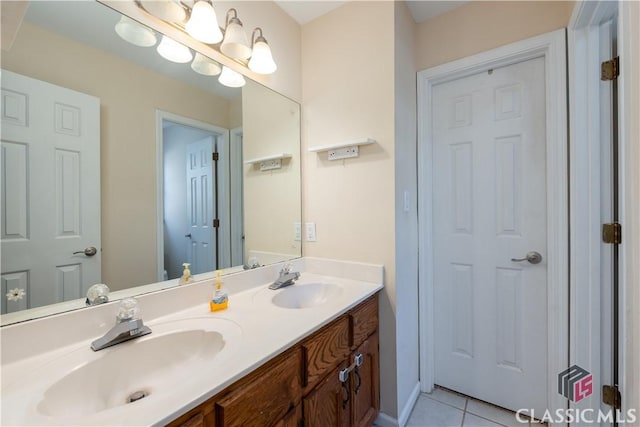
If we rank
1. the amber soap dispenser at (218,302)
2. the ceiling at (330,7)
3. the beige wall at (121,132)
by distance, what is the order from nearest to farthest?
1. the beige wall at (121,132)
2. the amber soap dispenser at (218,302)
3. the ceiling at (330,7)

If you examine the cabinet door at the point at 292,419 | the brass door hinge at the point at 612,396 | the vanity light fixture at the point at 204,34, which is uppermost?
the vanity light fixture at the point at 204,34

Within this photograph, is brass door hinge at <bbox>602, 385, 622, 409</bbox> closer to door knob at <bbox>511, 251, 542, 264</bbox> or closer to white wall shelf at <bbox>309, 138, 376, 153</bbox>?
door knob at <bbox>511, 251, 542, 264</bbox>

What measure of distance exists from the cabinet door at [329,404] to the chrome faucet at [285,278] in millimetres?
492

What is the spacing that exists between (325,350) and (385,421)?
2.72ft

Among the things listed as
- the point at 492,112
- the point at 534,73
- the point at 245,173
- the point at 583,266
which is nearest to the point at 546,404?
the point at 583,266

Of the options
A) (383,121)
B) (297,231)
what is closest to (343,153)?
(383,121)

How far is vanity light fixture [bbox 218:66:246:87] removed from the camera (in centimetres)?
134

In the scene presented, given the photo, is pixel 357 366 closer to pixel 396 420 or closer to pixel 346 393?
pixel 346 393

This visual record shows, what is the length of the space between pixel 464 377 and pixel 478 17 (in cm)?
223

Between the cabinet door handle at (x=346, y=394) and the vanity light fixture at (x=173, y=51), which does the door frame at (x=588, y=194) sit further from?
the vanity light fixture at (x=173, y=51)

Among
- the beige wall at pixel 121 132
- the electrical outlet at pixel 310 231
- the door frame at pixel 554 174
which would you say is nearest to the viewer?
the beige wall at pixel 121 132

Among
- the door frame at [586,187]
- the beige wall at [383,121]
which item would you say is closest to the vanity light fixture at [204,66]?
the beige wall at [383,121]

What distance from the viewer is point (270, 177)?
5.47 feet

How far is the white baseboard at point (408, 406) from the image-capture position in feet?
4.76
